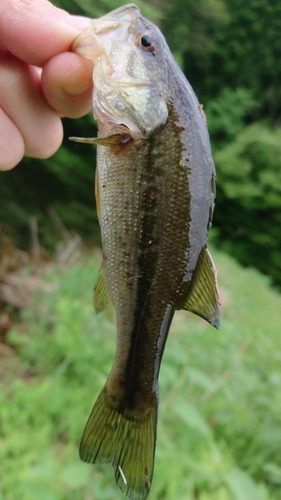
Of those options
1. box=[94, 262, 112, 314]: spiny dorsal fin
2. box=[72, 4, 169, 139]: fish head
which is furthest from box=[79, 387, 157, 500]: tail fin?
box=[72, 4, 169, 139]: fish head

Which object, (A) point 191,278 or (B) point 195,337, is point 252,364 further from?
(A) point 191,278

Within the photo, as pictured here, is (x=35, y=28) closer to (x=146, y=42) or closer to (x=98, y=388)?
(x=146, y=42)

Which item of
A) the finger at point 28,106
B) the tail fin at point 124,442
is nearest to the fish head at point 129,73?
the finger at point 28,106

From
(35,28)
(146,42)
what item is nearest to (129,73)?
(146,42)

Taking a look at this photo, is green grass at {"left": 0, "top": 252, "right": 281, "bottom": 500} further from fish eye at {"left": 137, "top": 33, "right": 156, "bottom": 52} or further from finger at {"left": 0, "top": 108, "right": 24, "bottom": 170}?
fish eye at {"left": 137, "top": 33, "right": 156, "bottom": 52}

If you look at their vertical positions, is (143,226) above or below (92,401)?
above

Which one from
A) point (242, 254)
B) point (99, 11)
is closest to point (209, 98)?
point (242, 254)

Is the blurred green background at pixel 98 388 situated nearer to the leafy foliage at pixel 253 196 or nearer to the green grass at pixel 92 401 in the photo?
the green grass at pixel 92 401
